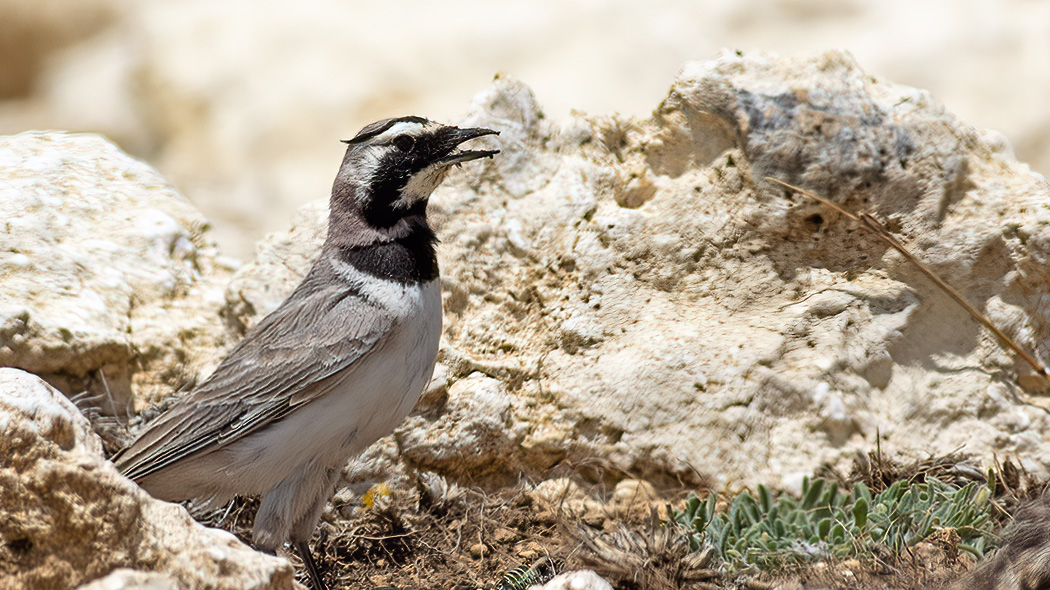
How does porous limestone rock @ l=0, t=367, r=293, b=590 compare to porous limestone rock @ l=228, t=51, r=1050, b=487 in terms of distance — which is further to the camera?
porous limestone rock @ l=228, t=51, r=1050, b=487

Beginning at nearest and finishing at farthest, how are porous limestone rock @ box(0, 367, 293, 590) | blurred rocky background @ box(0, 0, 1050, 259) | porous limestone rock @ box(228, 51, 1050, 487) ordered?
porous limestone rock @ box(0, 367, 293, 590), porous limestone rock @ box(228, 51, 1050, 487), blurred rocky background @ box(0, 0, 1050, 259)

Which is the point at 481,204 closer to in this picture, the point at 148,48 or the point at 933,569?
the point at 933,569

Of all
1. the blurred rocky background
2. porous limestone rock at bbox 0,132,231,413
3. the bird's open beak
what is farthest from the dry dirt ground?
the blurred rocky background

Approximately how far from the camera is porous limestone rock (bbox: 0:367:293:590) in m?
3.46

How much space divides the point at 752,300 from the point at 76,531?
3.86m

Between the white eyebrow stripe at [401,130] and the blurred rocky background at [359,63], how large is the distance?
3.73 metres

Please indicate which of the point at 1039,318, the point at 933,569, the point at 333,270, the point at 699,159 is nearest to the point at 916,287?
the point at 1039,318

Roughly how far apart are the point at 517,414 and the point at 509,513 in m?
0.54

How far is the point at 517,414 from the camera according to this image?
597cm

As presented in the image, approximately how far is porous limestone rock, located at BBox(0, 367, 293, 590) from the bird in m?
1.40

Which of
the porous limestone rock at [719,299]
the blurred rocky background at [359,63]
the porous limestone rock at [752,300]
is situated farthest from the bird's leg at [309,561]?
the blurred rocky background at [359,63]

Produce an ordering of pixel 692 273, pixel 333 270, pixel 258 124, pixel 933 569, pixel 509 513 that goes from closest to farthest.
Result: 1. pixel 933 569
2. pixel 333 270
3. pixel 509 513
4. pixel 692 273
5. pixel 258 124

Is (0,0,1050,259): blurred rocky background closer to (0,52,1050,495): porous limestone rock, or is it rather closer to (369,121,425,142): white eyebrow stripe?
(0,52,1050,495): porous limestone rock

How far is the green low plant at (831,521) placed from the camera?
4.96 m
